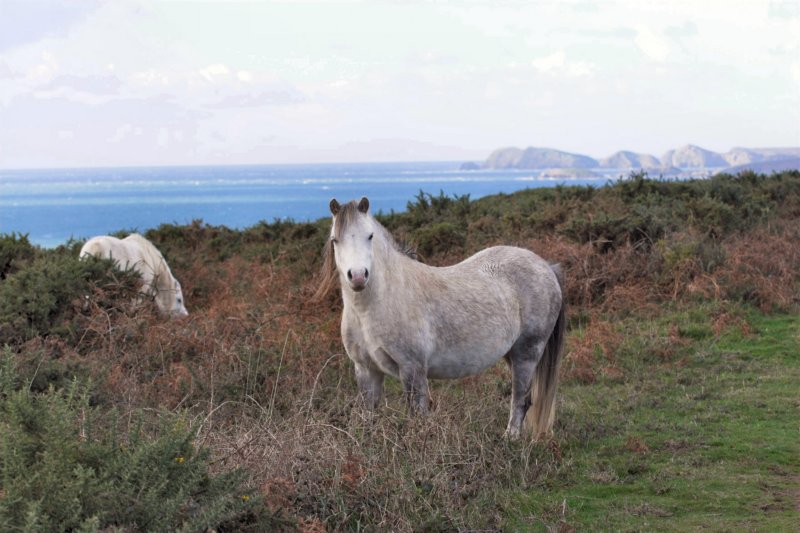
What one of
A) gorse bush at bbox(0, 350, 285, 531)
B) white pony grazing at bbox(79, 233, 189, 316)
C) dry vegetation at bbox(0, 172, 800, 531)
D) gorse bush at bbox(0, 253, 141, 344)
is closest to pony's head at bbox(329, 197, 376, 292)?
dry vegetation at bbox(0, 172, 800, 531)

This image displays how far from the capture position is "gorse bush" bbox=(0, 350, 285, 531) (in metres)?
3.28

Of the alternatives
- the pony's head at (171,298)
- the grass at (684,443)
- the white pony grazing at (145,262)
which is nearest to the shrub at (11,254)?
the white pony grazing at (145,262)

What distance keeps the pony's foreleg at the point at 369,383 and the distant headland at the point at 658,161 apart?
1956 centimetres

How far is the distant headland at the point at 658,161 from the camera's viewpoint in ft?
178

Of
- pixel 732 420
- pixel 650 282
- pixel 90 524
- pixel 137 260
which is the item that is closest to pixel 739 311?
pixel 650 282

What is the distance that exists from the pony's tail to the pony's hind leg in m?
0.07

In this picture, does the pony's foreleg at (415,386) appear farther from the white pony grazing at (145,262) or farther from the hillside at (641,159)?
the hillside at (641,159)

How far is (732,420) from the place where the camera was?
714cm

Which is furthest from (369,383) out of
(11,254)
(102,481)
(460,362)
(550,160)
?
(550,160)

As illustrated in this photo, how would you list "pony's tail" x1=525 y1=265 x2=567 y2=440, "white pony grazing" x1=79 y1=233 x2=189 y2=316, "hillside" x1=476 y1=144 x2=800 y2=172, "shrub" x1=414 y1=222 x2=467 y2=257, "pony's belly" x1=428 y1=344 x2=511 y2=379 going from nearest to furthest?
"pony's belly" x1=428 y1=344 x2=511 y2=379, "pony's tail" x1=525 y1=265 x2=567 y2=440, "white pony grazing" x1=79 y1=233 x2=189 y2=316, "shrub" x1=414 y1=222 x2=467 y2=257, "hillside" x1=476 y1=144 x2=800 y2=172

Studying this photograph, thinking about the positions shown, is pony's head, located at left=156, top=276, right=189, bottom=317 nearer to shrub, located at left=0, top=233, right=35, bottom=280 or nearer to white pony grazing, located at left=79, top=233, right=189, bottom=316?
white pony grazing, located at left=79, top=233, right=189, bottom=316

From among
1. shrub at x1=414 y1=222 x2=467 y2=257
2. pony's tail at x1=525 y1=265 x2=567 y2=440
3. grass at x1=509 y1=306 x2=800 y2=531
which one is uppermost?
shrub at x1=414 y1=222 x2=467 y2=257

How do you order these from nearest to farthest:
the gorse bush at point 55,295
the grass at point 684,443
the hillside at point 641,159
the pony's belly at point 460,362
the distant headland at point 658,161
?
the grass at point 684,443 → the pony's belly at point 460,362 → the gorse bush at point 55,295 → the distant headland at point 658,161 → the hillside at point 641,159

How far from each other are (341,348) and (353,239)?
350 cm
